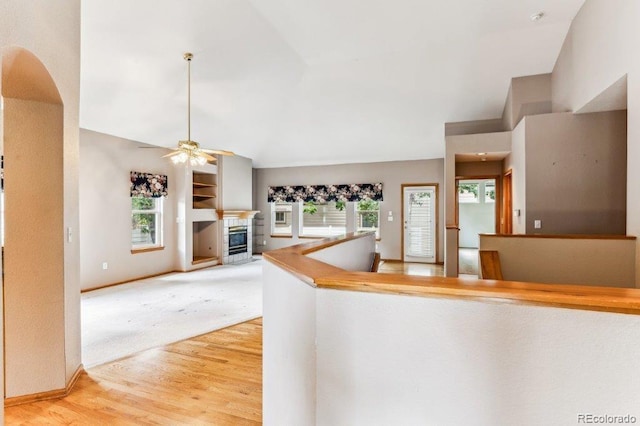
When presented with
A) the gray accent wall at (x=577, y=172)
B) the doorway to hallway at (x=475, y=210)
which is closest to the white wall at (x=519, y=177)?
the gray accent wall at (x=577, y=172)

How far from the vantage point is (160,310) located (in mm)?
4383

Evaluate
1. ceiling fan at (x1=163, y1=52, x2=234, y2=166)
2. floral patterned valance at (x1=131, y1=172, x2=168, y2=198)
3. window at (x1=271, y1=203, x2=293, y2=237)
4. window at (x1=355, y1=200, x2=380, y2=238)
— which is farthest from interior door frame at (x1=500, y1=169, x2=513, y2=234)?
floral patterned valance at (x1=131, y1=172, x2=168, y2=198)

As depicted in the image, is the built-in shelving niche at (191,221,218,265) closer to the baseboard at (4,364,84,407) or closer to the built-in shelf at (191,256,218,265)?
the built-in shelf at (191,256,218,265)

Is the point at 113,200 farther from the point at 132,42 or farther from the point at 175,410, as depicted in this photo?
the point at 175,410

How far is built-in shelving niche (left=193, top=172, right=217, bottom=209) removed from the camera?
796cm

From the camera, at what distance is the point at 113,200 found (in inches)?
228

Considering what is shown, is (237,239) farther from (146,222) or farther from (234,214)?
(146,222)

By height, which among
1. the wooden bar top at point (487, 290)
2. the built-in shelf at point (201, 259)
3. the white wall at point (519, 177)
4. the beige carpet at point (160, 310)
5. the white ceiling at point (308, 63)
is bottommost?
the beige carpet at point (160, 310)

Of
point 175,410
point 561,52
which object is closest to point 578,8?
point 561,52

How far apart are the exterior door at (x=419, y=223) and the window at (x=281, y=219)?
10.8 feet

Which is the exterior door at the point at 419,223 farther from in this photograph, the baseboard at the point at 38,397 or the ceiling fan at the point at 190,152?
the baseboard at the point at 38,397

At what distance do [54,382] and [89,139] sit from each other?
4.23m

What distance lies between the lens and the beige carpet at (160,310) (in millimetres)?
3320

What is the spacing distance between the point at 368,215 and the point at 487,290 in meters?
8.00
